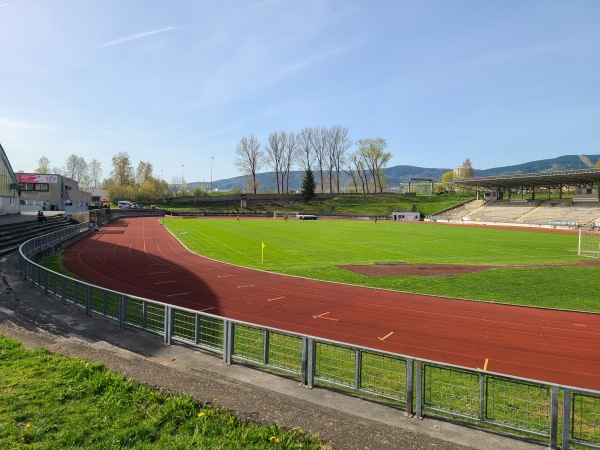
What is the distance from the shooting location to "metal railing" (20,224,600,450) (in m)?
6.12

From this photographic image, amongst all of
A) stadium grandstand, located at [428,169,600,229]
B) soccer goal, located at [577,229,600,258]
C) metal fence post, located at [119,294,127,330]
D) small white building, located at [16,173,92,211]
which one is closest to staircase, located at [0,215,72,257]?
metal fence post, located at [119,294,127,330]

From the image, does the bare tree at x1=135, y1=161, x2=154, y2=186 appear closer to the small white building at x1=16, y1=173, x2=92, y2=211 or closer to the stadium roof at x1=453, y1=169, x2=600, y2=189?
the small white building at x1=16, y1=173, x2=92, y2=211

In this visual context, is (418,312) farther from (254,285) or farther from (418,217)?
(418,217)

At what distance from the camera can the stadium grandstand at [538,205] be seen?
65750 millimetres

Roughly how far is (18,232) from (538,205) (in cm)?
8248

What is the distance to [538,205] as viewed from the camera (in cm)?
7788

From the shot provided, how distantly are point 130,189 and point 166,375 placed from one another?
420 ft

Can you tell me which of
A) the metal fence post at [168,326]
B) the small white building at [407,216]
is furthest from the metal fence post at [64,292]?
the small white building at [407,216]

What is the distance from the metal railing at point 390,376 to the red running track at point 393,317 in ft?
6.90

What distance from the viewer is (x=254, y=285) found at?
767 inches

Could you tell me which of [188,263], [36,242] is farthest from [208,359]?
[36,242]

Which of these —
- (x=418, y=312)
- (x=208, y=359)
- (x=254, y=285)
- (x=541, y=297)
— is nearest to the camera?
(x=208, y=359)

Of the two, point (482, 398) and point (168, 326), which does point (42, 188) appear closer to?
point (168, 326)

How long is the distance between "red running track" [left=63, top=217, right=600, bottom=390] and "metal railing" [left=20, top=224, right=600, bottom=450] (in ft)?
6.90
